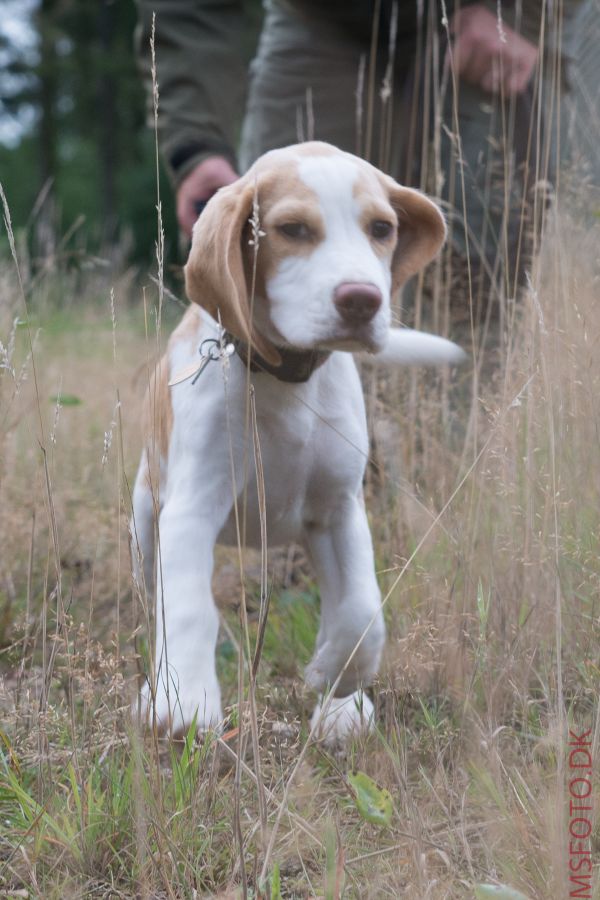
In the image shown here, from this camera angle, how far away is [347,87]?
13.0 ft

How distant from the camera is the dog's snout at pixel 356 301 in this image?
76.9 inches

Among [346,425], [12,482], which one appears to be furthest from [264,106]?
[346,425]

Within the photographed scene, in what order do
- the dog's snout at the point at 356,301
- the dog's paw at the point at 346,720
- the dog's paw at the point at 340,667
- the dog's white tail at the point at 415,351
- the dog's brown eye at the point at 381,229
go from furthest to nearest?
the dog's white tail at the point at 415,351 < the dog's paw at the point at 340,667 < the dog's brown eye at the point at 381,229 < the dog's paw at the point at 346,720 < the dog's snout at the point at 356,301

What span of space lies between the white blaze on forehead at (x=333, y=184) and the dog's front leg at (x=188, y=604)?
61cm

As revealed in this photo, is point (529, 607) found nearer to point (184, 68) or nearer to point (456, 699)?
point (456, 699)

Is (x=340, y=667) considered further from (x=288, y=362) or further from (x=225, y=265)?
(x=225, y=265)

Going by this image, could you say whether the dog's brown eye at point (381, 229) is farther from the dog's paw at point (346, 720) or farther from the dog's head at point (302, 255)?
the dog's paw at point (346, 720)

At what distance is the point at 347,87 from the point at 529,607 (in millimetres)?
2344

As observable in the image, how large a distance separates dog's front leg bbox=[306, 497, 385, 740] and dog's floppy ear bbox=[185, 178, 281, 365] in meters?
0.47

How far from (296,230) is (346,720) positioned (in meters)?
1.01

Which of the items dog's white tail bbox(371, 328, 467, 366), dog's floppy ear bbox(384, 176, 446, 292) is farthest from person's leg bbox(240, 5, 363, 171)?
dog's floppy ear bbox(384, 176, 446, 292)
